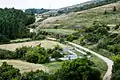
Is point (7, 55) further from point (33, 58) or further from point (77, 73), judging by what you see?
point (77, 73)

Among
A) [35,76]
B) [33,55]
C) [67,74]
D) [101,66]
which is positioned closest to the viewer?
[35,76]

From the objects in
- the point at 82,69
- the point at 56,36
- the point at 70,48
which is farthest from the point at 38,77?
the point at 56,36

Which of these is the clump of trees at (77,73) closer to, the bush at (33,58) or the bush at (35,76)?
the bush at (35,76)

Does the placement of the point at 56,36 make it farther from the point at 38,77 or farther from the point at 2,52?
the point at 38,77

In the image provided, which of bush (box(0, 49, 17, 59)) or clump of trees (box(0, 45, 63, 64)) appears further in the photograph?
bush (box(0, 49, 17, 59))

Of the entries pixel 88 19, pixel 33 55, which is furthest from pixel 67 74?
pixel 88 19

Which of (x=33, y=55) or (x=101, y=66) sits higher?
(x=33, y=55)

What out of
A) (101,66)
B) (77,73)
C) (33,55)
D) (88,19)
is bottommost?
(88,19)

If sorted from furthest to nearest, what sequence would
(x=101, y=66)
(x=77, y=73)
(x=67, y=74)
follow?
(x=101, y=66) → (x=77, y=73) → (x=67, y=74)

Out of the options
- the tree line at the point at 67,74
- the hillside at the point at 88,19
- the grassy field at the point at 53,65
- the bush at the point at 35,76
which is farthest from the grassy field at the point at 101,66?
the hillside at the point at 88,19

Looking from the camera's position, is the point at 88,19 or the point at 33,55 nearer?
the point at 33,55

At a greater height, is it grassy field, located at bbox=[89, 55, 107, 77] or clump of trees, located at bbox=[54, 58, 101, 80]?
clump of trees, located at bbox=[54, 58, 101, 80]

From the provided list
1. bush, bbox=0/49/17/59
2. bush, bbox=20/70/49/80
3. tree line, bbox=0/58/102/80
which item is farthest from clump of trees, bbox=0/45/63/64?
bush, bbox=20/70/49/80

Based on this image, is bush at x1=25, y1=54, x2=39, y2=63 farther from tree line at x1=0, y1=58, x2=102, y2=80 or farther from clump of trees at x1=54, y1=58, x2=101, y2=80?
clump of trees at x1=54, y1=58, x2=101, y2=80
